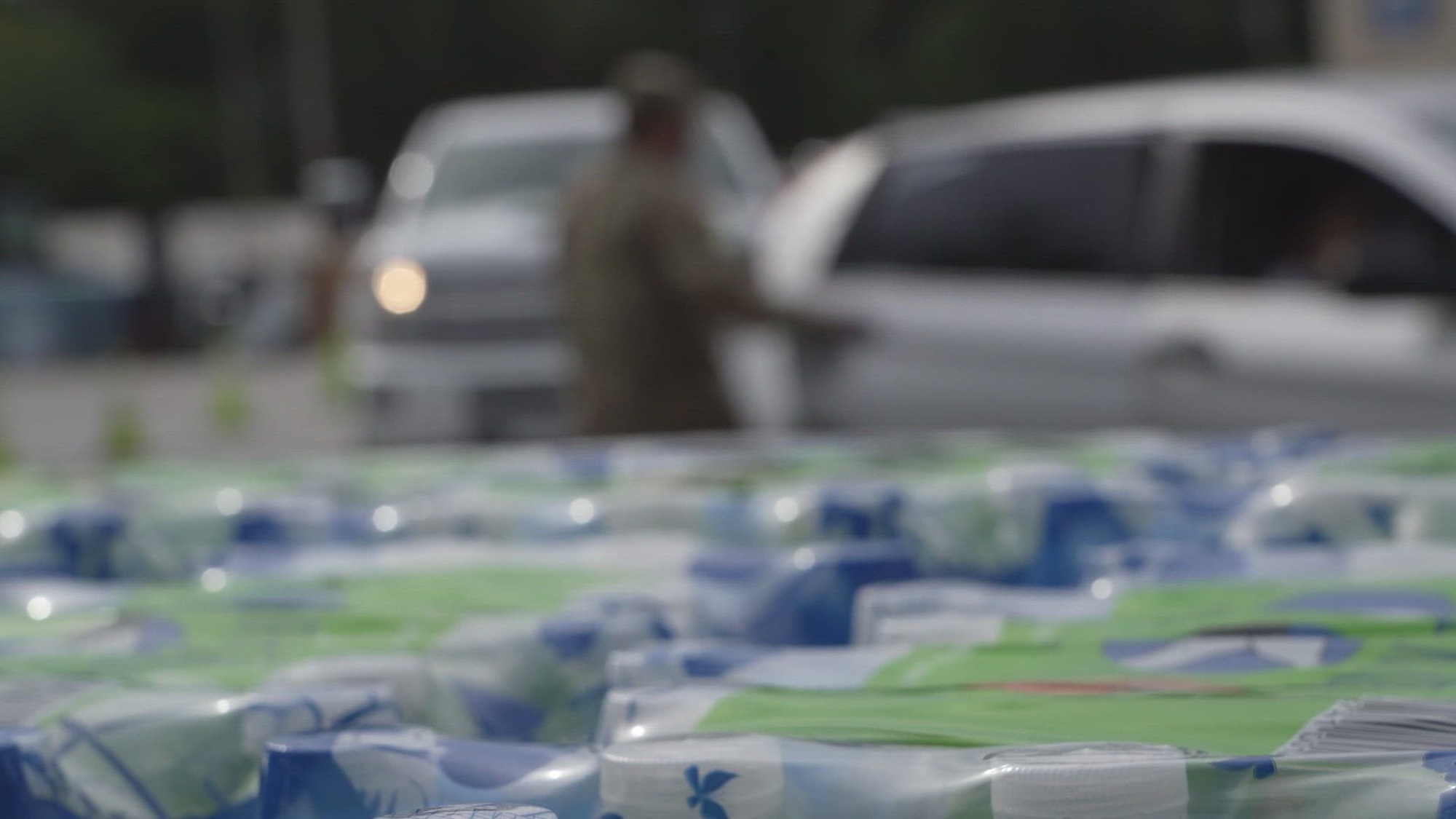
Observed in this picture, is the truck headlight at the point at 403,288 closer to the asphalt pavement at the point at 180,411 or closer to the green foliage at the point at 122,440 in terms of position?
the asphalt pavement at the point at 180,411

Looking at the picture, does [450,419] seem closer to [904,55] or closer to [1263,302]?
[904,55]

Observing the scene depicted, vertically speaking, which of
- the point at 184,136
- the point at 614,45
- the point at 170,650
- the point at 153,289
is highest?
the point at 184,136

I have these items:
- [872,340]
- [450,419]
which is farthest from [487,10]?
[872,340]

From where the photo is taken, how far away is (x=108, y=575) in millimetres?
2287

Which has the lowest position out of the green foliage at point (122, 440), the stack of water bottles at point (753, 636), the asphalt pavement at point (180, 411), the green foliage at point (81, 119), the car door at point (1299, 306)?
the stack of water bottles at point (753, 636)

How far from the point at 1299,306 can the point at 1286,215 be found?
0.91 feet

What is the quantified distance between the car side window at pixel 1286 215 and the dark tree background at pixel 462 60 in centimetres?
73

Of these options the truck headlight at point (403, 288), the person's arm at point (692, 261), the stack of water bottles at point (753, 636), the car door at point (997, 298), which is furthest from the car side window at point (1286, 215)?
the truck headlight at point (403, 288)

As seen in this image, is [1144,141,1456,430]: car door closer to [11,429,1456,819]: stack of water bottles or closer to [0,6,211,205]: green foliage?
[11,429,1456,819]: stack of water bottles

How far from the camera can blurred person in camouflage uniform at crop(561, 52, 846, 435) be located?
4664mm

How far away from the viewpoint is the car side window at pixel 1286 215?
15.6ft

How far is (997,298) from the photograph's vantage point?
207 inches

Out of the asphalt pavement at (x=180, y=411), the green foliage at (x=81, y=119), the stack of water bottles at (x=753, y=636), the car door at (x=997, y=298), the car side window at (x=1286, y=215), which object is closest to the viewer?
the stack of water bottles at (x=753, y=636)

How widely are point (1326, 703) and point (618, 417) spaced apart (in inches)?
137
